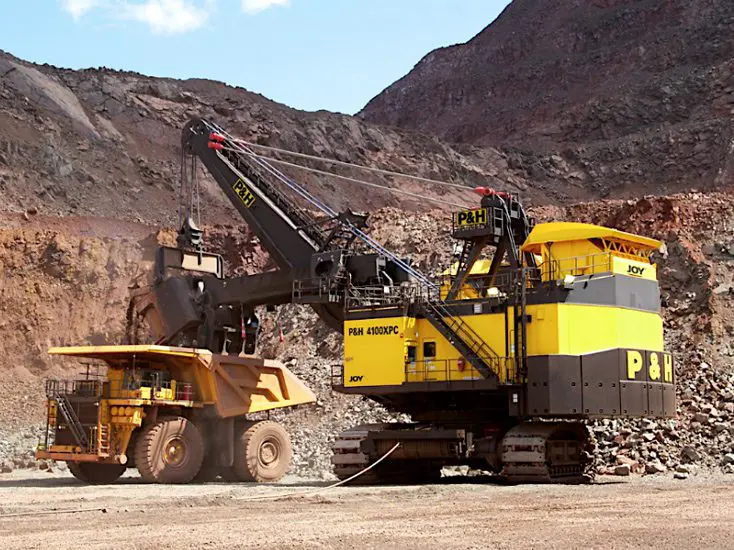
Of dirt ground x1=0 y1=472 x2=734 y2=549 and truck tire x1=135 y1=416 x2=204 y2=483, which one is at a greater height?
truck tire x1=135 y1=416 x2=204 y2=483

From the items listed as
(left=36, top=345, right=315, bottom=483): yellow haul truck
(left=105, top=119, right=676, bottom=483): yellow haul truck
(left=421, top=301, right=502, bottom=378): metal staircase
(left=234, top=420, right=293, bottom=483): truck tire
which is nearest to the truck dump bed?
(left=36, top=345, right=315, bottom=483): yellow haul truck

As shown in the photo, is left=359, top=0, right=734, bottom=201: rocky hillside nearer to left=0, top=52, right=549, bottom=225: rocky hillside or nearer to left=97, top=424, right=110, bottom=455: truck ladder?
left=0, top=52, right=549, bottom=225: rocky hillside

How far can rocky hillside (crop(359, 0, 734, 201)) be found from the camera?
66.0 metres

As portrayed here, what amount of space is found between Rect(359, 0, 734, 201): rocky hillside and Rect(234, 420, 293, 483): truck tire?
138ft

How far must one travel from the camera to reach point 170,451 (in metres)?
19.8

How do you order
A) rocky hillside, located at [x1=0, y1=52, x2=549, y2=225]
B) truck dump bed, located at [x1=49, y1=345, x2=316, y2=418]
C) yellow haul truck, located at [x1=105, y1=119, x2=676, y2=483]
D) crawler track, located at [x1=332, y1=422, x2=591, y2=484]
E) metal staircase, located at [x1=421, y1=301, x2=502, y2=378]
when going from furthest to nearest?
1. rocky hillside, located at [x1=0, y1=52, x2=549, y2=225]
2. truck dump bed, located at [x1=49, y1=345, x2=316, y2=418]
3. metal staircase, located at [x1=421, y1=301, x2=502, y2=378]
4. yellow haul truck, located at [x1=105, y1=119, x2=676, y2=483]
5. crawler track, located at [x1=332, y1=422, x2=591, y2=484]

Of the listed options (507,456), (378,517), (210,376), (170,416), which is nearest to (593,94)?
(210,376)

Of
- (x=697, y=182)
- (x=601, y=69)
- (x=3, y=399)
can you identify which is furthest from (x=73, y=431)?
(x=601, y=69)

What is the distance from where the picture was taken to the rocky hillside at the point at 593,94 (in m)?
66.0

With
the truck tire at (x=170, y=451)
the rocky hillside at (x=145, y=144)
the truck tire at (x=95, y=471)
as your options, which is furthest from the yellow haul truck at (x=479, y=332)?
the rocky hillside at (x=145, y=144)

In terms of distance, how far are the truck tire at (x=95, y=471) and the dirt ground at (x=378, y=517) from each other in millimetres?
2206

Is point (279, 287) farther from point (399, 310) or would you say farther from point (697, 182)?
point (697, 182)

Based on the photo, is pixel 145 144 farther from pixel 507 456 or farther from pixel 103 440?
pixel 507 456

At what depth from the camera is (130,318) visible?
2328 cm
